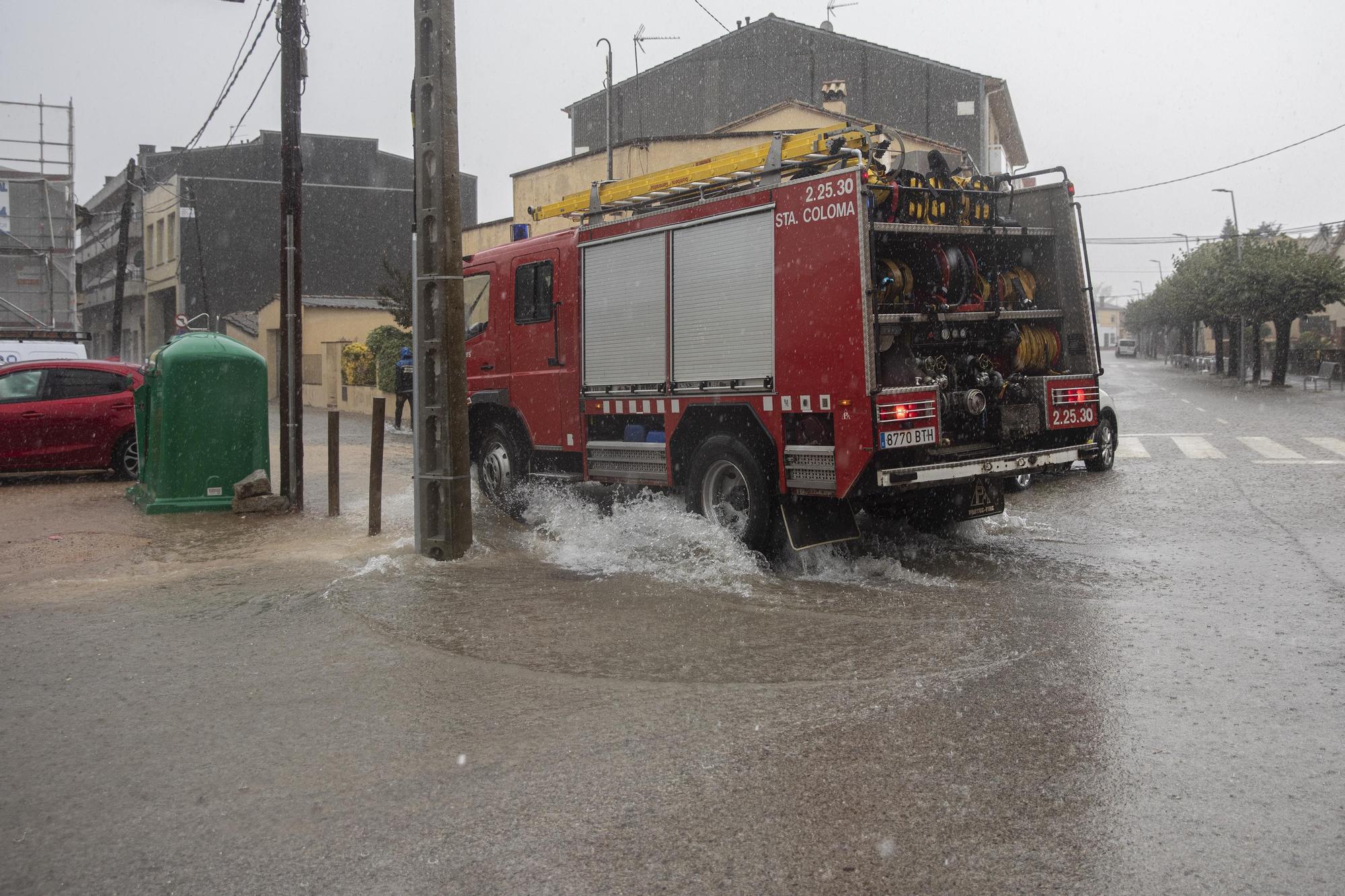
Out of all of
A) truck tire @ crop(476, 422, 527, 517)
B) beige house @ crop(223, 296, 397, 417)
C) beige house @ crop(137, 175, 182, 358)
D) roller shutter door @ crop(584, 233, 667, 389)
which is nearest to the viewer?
roller shutter door @ crop(584, 233, 667, 389)

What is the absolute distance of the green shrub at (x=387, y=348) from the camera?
29781 millimetres

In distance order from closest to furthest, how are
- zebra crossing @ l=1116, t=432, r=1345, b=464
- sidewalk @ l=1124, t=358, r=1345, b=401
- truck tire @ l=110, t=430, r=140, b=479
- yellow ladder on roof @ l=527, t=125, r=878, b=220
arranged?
yellow ladder on roof @ l=527, t=125, r=878, b=220 → truck tire @ l=110, t=430, r=140, b=479 → zebra crossing @ l=1116, t=432, r=1345, b=464 → sidewalk @ l=1124, t=358, r=1345, b=401

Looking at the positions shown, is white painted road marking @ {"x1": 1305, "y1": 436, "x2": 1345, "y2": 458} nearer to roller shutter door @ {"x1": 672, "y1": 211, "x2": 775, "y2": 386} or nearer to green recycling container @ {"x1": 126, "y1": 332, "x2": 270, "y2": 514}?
roller shutter door @ {"x1": 672, "y1": 211, "x2": 775, "y2": 386}

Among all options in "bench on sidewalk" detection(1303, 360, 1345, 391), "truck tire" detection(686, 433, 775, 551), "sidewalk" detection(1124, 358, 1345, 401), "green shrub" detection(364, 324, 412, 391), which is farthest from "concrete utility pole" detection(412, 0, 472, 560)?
"bench on sidewalk" detection(1303, 360, 1345, 391)

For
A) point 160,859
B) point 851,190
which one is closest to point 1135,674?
point 851,190

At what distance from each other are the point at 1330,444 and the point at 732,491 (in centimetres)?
1353

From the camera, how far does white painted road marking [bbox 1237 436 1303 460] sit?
16.4 m

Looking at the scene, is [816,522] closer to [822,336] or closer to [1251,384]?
[822,336]

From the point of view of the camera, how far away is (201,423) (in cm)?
1196

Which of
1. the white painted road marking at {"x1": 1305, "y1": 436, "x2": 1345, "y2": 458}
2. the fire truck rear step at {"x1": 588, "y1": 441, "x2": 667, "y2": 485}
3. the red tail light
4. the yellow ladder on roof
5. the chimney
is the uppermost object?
the chimney

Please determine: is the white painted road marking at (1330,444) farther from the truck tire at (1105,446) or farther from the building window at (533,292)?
the building window at (533,292)

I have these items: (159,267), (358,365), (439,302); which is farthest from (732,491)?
(159,267)

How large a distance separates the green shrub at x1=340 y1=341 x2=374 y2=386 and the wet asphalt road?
77.5ft

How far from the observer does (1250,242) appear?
48.8m
